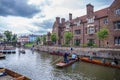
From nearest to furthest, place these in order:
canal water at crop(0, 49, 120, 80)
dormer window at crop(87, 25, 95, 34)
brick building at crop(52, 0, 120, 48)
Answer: canal water at crop(0, 49, 120, 80)
brick building at crop(52, 0, 120, 48)
dormer window at crop(87, 25, 95, 34)

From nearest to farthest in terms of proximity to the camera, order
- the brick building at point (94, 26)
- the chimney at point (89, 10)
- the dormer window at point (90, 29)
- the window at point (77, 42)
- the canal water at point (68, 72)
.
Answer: the canal water at point (68, 72) → the brick building at point (94, 26) → the dormer window at point (90, 29) → the chimney at point (89, 10) → the window at point (77, 42)

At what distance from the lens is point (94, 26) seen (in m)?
47.2

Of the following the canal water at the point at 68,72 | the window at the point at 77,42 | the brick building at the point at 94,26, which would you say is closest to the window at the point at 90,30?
the brick building at the point at 94,26

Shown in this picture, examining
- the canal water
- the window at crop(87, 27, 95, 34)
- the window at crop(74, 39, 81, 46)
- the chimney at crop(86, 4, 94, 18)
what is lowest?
the canal water

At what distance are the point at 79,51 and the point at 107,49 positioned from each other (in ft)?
31.5

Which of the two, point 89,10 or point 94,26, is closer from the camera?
point 94,26

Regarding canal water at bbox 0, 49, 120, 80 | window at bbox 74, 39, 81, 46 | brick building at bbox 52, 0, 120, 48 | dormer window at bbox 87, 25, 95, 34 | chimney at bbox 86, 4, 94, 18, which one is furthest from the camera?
window at bbox 74, 39, 81, 46

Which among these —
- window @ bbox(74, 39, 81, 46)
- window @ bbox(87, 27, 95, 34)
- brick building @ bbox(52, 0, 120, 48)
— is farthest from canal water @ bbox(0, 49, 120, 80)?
window @ bbox(74, 39, 81, 46)

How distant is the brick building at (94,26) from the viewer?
39.4 m

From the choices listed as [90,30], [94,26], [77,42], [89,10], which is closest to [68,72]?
[94,26]

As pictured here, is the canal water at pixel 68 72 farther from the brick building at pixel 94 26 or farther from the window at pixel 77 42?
the window at pixel 77 42

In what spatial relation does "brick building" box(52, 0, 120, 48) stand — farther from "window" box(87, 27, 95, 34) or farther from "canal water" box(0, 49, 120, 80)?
"canal water" box(0, 49, 120, 80)

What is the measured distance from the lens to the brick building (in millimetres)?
39438

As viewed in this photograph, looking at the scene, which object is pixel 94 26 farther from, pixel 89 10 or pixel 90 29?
pixel 89 10
